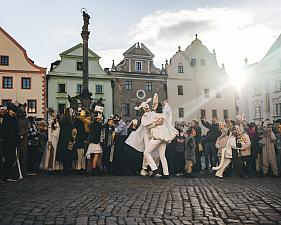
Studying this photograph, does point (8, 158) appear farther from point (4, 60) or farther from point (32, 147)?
point (4, 60)

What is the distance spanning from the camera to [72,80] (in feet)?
141

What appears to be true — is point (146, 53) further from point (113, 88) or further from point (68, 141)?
point (68, 141)

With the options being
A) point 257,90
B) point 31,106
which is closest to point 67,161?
point 31,106

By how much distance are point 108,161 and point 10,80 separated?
1245 inches

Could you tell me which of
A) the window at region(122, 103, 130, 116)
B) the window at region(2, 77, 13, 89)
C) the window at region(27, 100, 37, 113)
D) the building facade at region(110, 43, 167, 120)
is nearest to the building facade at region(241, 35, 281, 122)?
the building facade at region(110, 43, 167, 120)

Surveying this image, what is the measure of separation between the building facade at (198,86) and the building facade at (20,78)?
55.8 feet

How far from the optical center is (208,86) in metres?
51.2

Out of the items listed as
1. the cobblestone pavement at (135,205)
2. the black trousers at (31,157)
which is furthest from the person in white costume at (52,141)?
the cobblestone pavement at (135,205)

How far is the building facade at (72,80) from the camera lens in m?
42.2

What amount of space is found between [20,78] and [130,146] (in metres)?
32.1

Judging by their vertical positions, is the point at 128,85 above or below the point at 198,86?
below

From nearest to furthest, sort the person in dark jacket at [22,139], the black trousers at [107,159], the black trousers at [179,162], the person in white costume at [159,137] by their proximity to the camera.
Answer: the person in white costume at [159,137] < the person in dark jacket at [22,139] < the black trousers at [107,159] < the black trousers at [179,162]

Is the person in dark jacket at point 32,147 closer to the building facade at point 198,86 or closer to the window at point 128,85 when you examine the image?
the window at point 128,85

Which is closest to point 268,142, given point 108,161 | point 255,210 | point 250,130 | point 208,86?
point 250,130
